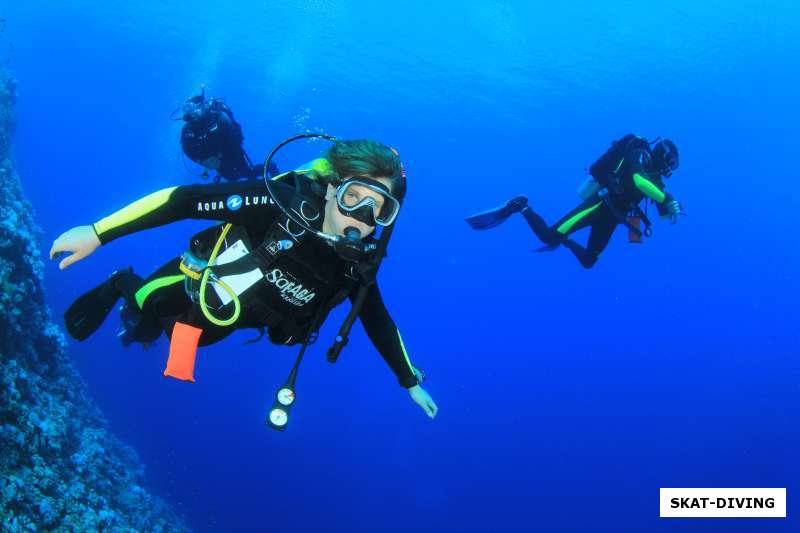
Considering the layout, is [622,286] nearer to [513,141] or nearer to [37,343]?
[513,141]

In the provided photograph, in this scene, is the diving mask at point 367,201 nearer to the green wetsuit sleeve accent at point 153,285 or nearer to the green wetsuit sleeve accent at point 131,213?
the green wetsuit sleeve accent at point 131,213

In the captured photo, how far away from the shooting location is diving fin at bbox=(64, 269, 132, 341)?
355 centimetres

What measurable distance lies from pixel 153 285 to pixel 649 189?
259 inches

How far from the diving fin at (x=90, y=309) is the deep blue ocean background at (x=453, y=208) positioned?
54.6ft

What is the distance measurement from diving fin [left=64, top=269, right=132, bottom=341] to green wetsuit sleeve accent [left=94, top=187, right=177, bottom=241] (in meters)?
0.96

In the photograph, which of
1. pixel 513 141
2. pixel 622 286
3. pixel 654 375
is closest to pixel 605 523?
pixel 654 375

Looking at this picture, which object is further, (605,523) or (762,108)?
(762,108)

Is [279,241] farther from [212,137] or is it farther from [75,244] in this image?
[212,137]

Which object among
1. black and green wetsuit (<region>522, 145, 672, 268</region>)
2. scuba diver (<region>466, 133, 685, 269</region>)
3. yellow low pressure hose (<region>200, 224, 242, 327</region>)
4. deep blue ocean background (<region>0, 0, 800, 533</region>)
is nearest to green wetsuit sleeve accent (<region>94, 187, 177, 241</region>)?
yellow low pressure hose (<region>200, 224, 242, 327</region>)

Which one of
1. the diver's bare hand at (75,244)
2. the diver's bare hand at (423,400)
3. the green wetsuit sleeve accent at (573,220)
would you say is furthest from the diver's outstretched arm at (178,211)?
the green wetsuit sleeve accent at (573,220)

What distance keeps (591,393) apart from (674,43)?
29.1 metres

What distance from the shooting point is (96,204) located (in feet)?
144

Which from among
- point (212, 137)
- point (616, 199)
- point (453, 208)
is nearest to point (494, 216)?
point (616, 199)

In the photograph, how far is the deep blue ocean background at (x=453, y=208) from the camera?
22.9 m
